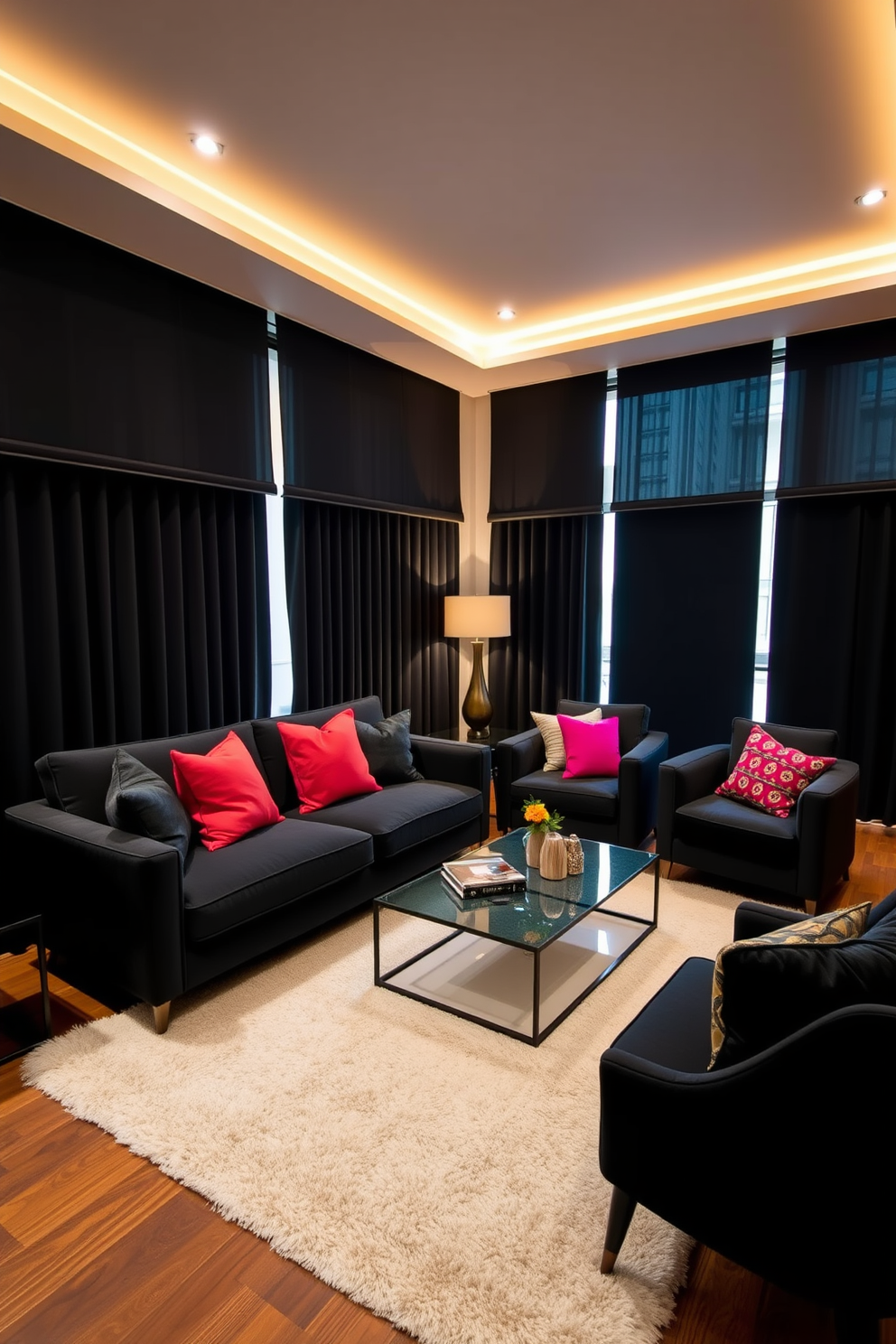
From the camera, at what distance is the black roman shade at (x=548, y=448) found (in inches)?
204

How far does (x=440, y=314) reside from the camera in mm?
4566

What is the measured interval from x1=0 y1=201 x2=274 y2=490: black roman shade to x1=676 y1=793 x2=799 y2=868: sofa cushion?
9.10 feet

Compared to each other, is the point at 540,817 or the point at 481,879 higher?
the point at 540,817

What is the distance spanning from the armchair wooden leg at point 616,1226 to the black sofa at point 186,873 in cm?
152

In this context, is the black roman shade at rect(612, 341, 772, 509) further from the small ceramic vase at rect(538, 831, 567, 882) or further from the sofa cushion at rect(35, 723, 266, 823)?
the sofa cushion at rect(35, 723, 266, 823)

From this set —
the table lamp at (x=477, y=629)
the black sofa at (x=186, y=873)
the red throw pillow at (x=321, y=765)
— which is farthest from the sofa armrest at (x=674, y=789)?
the table lamp at (x=477, y=629)

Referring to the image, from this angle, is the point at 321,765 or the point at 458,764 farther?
the point at 458,764

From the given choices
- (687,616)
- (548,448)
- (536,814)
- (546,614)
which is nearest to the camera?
(536,814)

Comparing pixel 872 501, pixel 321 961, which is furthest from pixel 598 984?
pixel 872 501

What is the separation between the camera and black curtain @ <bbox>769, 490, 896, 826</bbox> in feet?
14.3

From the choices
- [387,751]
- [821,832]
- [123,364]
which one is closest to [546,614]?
[387,751]

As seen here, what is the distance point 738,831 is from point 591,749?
3.20 ft

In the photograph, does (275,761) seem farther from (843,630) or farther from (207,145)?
(843,630)

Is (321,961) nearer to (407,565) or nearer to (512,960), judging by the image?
(512,960)
